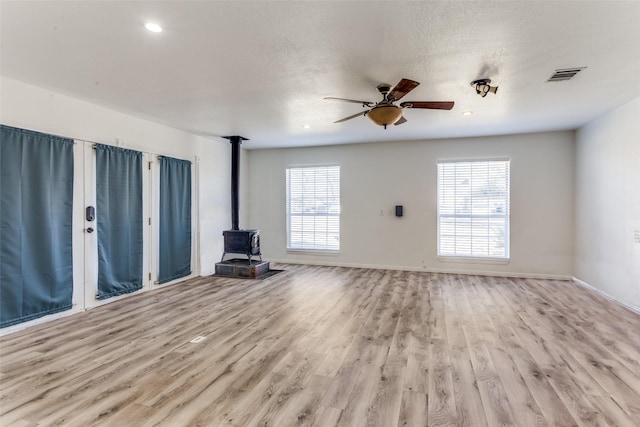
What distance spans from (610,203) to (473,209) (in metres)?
2.01

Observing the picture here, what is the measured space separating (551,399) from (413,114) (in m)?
3.61

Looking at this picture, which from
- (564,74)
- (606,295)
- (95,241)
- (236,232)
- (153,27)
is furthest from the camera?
(236,232)

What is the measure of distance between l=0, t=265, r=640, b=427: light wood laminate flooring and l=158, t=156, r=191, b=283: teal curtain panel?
38.2 inches

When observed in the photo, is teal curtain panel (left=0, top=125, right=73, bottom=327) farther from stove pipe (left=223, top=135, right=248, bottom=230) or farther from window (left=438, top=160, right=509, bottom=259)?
window (left=438, top=160, right=509, bottom=259)

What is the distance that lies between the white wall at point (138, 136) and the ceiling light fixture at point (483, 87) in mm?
4562

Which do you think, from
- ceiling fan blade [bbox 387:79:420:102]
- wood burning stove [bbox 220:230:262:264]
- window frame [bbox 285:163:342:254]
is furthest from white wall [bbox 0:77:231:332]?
ceiling fan blade [bbox 387:79:420:102]

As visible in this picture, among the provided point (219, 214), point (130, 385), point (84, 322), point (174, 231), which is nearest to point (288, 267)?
point (219, 214)

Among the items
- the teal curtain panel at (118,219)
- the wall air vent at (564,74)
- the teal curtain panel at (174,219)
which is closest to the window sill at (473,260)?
the wall air vent at (564,74)

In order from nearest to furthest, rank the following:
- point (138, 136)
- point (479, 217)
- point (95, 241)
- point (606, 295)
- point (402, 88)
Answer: point (402, 88) → point (95, 241) → point (606, 295) → point (138, 136) → point (479, 217)

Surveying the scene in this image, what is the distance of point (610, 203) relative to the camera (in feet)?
14.9

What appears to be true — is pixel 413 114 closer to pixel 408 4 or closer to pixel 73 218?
pixel 408 4

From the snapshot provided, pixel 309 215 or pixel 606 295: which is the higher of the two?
pixel 309 215

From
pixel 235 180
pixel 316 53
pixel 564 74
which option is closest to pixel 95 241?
pixel 235 180

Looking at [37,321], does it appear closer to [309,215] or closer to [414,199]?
[309,215]
